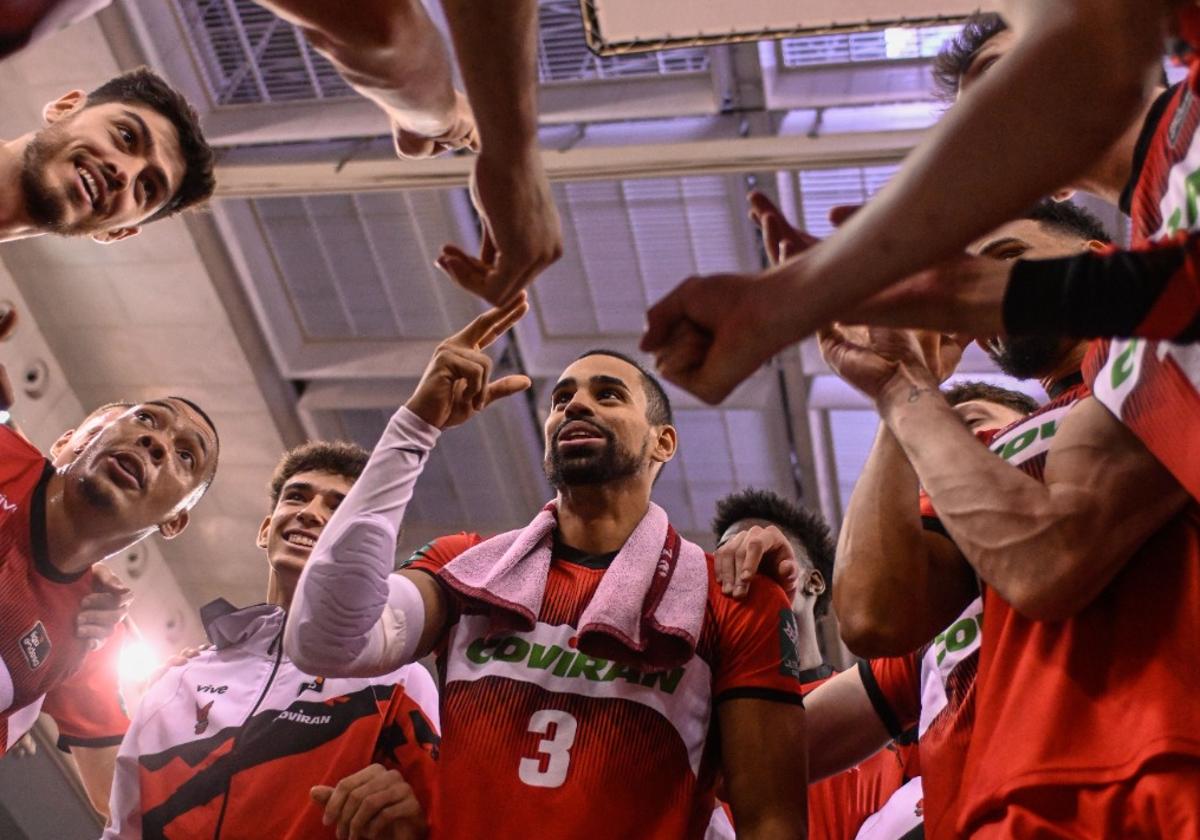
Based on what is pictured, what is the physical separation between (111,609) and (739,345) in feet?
10.3

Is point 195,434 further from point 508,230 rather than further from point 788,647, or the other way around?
point 508,230

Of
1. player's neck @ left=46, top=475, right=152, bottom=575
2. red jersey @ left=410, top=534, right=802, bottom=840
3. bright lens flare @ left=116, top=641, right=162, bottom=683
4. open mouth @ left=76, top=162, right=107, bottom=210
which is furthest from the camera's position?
bright lens flare @ left=116, top=641, right=162, bottom=683

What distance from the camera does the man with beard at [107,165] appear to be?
3564 mm

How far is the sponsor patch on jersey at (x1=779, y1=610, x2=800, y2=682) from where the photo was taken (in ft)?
8.01

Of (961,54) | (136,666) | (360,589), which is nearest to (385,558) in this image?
(360,589)

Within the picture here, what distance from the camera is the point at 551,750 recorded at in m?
2.29

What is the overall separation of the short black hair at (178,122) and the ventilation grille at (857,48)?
277 centimetres

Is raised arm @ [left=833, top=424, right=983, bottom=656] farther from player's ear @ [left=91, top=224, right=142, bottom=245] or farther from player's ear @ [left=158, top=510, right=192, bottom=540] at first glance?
player's ear @ [left=158, top=510, right=192, bottom=540]

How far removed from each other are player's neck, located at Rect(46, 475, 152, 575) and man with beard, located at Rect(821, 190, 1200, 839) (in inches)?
106

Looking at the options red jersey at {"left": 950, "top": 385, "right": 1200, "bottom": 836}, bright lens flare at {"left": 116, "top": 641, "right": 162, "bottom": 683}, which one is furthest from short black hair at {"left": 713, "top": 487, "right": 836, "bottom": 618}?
bright lens flare at {"left": 116, "top": 641, "right": 162, "bottom": 683}

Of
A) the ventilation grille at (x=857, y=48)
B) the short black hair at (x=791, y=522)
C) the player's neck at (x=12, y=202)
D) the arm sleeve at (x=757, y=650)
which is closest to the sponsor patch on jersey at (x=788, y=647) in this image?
the arm sleeve at (x=757, y=650)

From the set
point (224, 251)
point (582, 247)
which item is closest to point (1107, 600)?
point (582, 247)

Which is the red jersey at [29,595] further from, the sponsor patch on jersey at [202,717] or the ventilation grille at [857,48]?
the ventilation grille at [857,48]

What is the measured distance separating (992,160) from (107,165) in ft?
10.5
